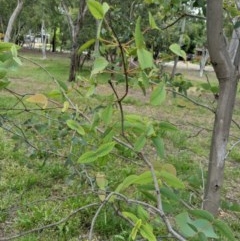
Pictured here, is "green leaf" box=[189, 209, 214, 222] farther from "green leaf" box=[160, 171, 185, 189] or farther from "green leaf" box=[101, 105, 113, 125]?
"green leaf" box=[101, 105, 113, 125]

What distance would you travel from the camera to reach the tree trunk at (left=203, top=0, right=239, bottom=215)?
0.99 m

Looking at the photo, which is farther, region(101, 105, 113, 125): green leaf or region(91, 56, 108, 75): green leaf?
region(101, 105, 113, 125): green leaf

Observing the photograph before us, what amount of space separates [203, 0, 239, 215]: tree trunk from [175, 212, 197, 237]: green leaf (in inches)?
17.1

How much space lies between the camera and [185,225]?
0.68 meters

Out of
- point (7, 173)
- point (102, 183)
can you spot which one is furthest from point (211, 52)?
point (7, 173)

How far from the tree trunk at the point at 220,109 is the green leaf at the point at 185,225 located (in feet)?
1.43

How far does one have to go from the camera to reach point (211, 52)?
100 cm

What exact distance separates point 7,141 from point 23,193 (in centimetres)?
149

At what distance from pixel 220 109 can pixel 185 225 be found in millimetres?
488

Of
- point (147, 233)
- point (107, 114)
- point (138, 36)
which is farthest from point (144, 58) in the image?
point (147, 233)

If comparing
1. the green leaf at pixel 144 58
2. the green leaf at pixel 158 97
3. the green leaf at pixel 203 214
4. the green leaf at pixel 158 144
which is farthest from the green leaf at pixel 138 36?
the green leaf at pixel 203 214

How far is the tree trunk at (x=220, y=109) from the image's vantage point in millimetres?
994

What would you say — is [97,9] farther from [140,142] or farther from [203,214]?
[203,214]

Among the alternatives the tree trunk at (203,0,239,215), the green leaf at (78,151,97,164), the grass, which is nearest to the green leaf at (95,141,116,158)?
the green leaf at (78,151,97,164)
